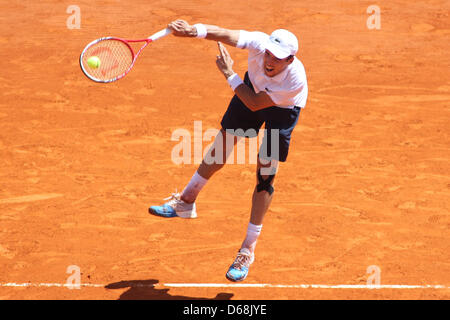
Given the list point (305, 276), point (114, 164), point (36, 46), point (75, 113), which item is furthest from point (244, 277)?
point (36, 46)

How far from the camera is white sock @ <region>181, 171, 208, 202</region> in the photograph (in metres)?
7.13

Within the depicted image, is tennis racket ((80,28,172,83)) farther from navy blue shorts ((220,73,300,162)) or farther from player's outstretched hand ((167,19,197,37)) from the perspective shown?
navy blue shorts ((220,73,300,162))

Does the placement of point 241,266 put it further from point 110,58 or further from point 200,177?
point 110,58

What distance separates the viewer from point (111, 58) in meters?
6.65

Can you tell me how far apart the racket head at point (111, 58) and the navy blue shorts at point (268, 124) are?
3.58 ft

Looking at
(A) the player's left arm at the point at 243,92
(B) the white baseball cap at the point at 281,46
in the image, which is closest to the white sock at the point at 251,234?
(A) the player's left arm at the point at 243,92

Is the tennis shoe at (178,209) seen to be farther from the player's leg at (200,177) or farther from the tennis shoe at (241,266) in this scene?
the tennis shoe at (241,266)

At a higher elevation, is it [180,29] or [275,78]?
[180,29]

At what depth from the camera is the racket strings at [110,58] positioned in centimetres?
648

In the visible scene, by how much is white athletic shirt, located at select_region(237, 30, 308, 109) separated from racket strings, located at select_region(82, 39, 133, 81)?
111cm

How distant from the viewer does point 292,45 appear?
6.05 m

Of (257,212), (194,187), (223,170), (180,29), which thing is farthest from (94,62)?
(223,170)

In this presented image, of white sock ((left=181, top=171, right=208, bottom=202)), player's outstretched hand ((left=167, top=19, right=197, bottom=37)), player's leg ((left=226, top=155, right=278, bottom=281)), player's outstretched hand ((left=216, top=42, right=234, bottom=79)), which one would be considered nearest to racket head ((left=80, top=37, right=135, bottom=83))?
player's outstretched hand ((left=167, top=19, right=197, bottom=37))

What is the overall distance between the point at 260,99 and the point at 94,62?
154 cm
